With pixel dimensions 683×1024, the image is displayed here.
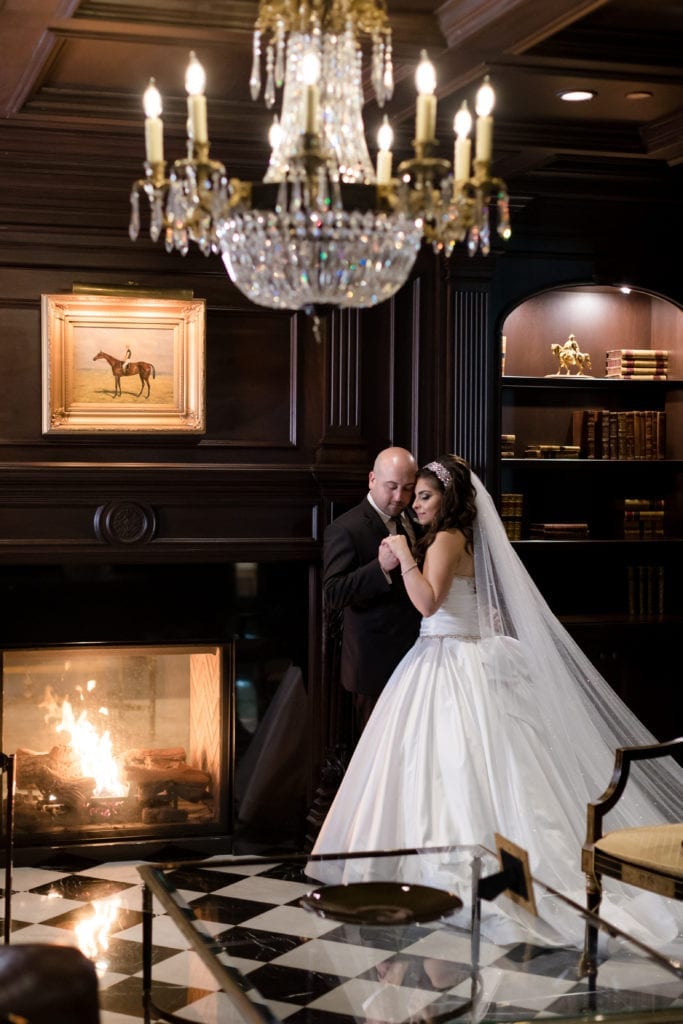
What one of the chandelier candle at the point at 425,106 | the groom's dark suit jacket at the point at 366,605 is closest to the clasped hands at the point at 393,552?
the groom's dark suit jacket at the point at 366,605

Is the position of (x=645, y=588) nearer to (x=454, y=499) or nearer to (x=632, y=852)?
(x=454, y=499)

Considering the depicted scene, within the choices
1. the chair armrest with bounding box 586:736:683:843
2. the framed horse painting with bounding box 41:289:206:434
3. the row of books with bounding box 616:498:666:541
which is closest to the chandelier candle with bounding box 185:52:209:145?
the chair armrest with bounding box 586:736:683:843

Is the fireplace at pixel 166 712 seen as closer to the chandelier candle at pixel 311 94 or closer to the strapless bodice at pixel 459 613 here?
the strapless bodice at pixel 459 613

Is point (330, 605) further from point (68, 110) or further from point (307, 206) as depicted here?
point (307, 206)

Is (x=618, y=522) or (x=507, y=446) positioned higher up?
(x=507, y=446)

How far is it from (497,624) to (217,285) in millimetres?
1979

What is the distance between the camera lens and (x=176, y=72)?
15.6 feet

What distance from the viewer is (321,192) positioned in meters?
2.86

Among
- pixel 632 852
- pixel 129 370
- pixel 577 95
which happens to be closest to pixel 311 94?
pixel 577 95

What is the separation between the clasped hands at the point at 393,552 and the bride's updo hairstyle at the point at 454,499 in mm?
104

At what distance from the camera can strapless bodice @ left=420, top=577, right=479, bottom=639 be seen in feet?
17.3

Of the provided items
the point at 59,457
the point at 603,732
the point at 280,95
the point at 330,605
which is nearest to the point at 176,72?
the point at 280,95

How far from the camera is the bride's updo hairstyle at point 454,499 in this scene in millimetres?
5273

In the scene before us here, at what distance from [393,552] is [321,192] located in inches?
102
